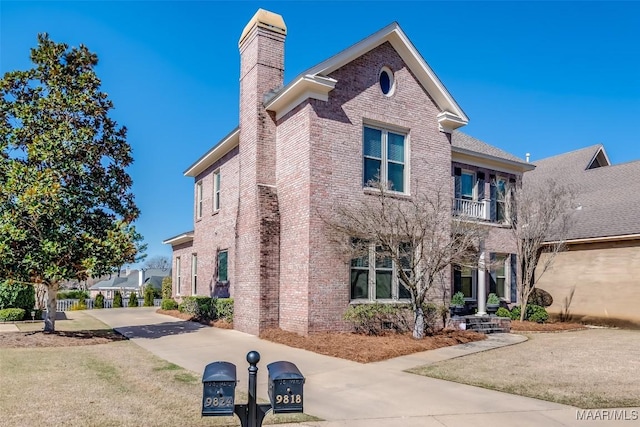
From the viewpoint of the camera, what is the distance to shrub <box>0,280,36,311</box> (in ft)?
65.5

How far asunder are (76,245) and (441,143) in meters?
11.3

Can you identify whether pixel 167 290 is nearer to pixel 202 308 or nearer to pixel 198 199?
pixel 198 199

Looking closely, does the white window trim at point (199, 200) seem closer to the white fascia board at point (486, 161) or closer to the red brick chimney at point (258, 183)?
the red brick chimney at point (258, 183)

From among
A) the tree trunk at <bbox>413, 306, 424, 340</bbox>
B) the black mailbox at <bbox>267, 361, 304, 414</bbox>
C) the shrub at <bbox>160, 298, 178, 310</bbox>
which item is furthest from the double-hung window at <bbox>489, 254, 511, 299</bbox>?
the black mailbox at <bbox>267, 361, 304, 414</bbox>

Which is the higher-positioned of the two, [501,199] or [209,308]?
[501,199]

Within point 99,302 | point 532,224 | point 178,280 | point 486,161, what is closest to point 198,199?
point 178,280

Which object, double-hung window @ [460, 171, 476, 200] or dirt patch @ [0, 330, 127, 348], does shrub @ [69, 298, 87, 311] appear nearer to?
dirt patch @ [0, 330, 127, 348]

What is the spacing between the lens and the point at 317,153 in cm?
1362

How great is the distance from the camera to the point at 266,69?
1540 centimetres

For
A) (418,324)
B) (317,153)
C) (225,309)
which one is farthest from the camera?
(225,309)

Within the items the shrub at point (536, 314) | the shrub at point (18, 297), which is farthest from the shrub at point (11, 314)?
the shrub at point (536, 314)

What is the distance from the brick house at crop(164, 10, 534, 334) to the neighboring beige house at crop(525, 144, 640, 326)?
473 cm

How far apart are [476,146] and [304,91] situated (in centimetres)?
1027

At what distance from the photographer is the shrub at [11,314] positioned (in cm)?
1939
